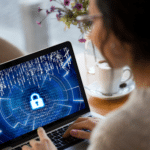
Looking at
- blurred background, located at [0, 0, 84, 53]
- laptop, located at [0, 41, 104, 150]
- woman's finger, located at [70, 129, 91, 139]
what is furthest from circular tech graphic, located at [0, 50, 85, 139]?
blurred background, located at [0, 0, 84, 53]

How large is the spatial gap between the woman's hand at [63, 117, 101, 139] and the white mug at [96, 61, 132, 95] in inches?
8.4

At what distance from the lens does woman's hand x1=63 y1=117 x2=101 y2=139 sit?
79cm

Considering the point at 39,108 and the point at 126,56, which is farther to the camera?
the point at 39,108

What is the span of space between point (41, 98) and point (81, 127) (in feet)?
0.64

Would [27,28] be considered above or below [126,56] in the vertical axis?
above

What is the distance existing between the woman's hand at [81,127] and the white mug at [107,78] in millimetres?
213

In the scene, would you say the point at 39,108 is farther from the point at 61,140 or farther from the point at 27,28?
the point at 27,28

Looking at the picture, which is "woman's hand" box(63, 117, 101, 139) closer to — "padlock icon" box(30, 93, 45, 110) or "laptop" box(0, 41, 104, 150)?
"laptop" box(0, 41, 104, 150)

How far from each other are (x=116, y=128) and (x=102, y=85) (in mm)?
597

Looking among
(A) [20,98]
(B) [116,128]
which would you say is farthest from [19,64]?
(B) [116,128]

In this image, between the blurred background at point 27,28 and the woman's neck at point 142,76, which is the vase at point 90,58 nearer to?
the woman's neck at point 142,76

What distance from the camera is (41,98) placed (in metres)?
0.84

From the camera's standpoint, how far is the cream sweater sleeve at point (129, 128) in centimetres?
41

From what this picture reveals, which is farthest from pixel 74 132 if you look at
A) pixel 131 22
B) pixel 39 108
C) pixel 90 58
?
pixel 131 22
